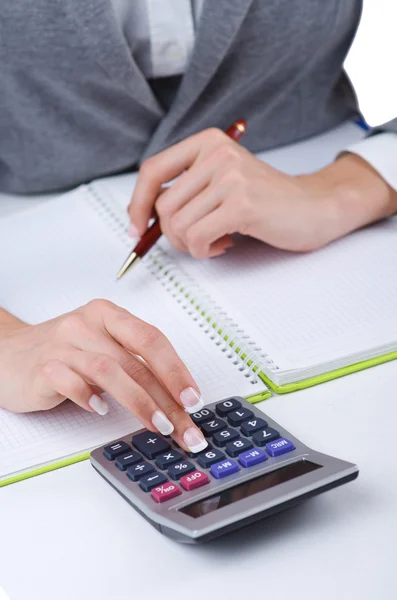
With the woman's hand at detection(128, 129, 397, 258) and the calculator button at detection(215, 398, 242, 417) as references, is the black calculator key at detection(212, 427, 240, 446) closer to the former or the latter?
the calculator button at detection(215, 398, 242, 417)

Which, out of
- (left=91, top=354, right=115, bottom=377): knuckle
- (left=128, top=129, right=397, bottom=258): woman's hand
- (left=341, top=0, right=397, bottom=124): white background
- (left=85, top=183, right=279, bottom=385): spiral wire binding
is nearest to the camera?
(left=91, top=354, right=115, bottom=377): knuckle

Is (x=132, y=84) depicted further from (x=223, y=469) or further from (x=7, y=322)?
(x=223, y=469)

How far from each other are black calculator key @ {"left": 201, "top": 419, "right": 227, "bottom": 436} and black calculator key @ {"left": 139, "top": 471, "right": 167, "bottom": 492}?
57mm

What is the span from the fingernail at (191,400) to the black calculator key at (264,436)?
0.16 ft

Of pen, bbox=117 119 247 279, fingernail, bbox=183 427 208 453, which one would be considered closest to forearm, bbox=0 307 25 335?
pen, bbox=117 119 247 279

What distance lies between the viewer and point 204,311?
0.83 metres

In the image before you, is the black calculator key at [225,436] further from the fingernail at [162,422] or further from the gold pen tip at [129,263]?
the gold pen tip at [129,263]

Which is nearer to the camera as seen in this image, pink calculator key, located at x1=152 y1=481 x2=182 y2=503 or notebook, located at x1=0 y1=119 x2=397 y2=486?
pink calculator key, located at x1=152 y1=481 x2=182 y2=503

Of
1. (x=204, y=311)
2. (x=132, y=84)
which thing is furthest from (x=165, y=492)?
(x=132, y=84)

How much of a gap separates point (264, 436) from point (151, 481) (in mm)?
89

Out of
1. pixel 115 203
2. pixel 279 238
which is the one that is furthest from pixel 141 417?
pixel 115 203

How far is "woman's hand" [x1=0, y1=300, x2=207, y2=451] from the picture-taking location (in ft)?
2.10

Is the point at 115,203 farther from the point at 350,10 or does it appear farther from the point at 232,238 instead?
the point at 350,10

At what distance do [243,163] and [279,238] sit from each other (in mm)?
88
